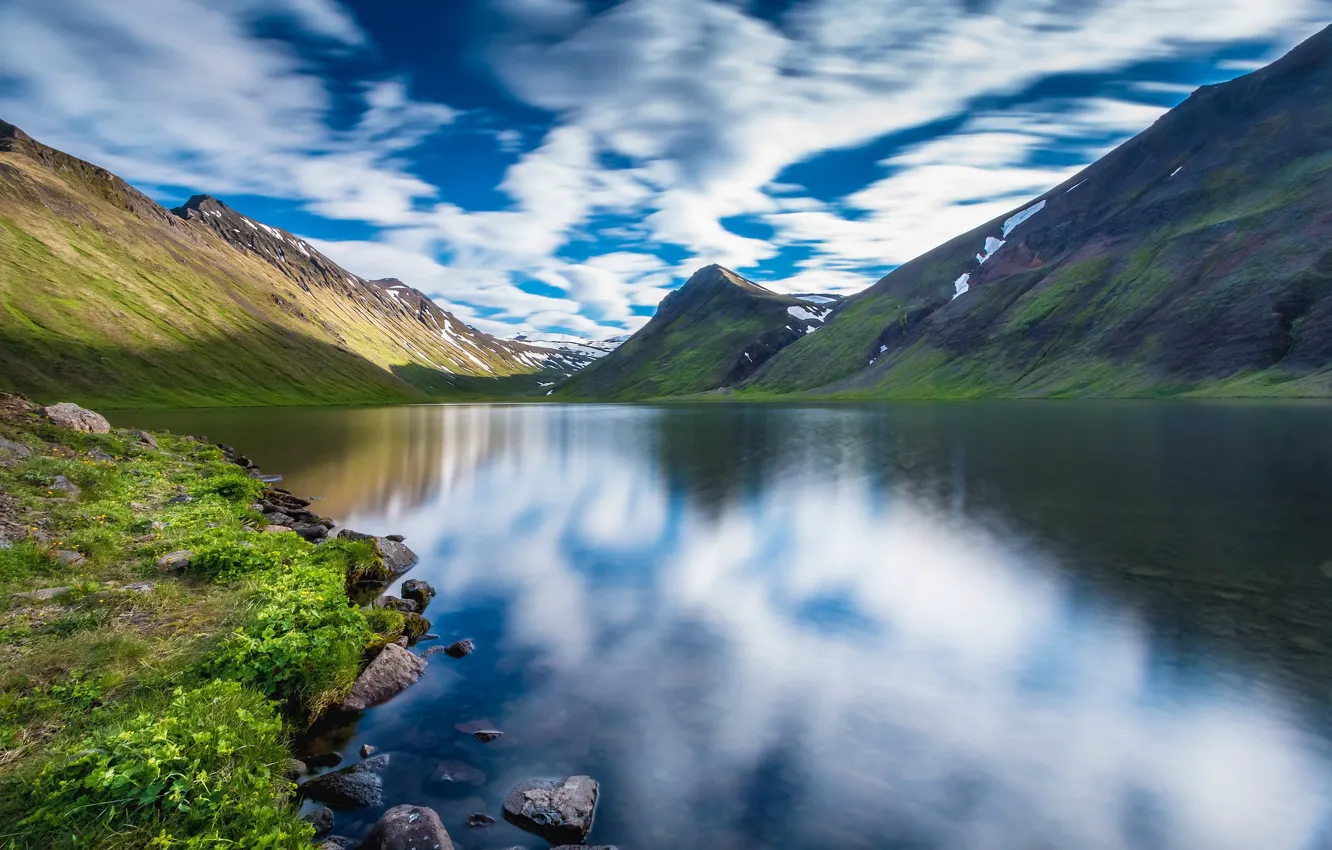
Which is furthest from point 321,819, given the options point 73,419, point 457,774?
point 73,419

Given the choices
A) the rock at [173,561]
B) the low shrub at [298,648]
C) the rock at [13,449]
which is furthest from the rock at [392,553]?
the rock at [13,449]

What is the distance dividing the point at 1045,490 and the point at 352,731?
36.5 m

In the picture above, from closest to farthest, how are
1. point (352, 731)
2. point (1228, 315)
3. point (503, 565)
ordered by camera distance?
1. point (352, 731)
2. point (503, 565)
3. point (1228, 315)

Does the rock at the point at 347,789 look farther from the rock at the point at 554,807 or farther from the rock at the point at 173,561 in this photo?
the rock at the point at 173,561

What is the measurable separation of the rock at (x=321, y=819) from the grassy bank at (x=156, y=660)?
1.39 feet

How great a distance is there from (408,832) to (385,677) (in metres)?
6.04

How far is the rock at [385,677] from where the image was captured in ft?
45.2

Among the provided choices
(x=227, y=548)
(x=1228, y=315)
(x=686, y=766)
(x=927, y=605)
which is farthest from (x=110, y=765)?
(x=1228, y=315)

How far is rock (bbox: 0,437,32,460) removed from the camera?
88.0 feet

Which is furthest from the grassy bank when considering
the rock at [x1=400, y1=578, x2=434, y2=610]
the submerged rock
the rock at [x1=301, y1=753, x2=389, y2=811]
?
the submerged rock

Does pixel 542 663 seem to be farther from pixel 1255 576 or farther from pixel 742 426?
pixel 742 426

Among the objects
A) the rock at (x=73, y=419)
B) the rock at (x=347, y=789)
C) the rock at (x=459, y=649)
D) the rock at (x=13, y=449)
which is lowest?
the rock at (x=347, y=789)

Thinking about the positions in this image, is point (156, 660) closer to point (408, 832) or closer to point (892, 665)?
point (408, 832)

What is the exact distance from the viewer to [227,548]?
1888 cm
